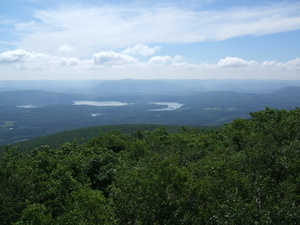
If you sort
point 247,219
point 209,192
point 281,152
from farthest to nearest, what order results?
point 281,152 → point 209,192 → point 247,219

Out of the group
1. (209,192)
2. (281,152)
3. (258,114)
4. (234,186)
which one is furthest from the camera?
(258,114)

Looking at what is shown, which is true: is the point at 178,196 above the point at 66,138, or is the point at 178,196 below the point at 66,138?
above

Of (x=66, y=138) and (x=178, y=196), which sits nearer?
(x=178, y=196)

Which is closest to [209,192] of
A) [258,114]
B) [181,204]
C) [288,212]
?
[181,204]

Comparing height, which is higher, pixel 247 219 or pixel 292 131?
pixel 292 131

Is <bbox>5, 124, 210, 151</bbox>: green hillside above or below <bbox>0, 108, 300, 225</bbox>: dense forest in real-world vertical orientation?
below

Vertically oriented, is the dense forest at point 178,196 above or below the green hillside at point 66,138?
above

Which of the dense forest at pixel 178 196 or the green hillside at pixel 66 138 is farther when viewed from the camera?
the green hillside at pixel 66 138

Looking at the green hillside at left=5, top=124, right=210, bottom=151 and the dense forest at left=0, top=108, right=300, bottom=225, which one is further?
the green hillside at left=5, top=124, right=210, bottom=151

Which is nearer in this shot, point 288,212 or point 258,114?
point 288,212

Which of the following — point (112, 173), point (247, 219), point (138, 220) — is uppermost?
point (247, 219)

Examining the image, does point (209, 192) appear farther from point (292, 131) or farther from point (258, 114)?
point (258, 114)
